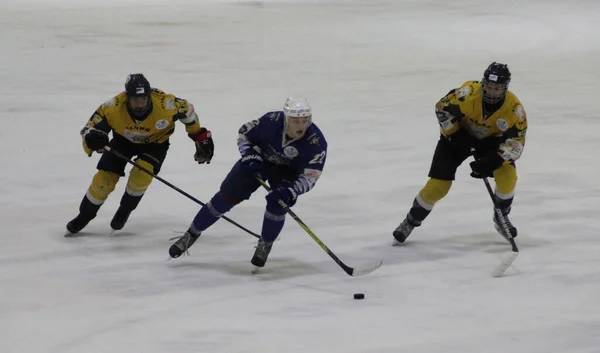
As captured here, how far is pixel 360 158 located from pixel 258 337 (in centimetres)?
331

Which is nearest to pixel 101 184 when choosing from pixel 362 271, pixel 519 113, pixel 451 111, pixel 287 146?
pixel 287 146

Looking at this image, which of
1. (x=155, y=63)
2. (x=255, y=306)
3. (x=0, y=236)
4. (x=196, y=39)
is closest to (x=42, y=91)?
(x=155, y=63)

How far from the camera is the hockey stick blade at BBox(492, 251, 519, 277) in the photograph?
515 cm

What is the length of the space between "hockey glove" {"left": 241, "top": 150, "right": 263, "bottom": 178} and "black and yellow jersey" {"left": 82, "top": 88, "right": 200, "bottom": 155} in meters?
0.69

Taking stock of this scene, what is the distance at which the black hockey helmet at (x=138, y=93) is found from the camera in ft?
17.2

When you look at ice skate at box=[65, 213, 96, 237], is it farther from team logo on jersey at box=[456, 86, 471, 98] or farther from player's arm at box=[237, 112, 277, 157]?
team logo on jersey at box=[456, 86, 471, 98]

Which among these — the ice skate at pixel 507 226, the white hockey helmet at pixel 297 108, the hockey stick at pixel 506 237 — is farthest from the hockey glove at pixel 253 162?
the ice skate at pixel 507 226

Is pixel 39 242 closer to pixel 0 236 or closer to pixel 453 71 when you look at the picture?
pixel 0 236

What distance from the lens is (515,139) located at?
17.4 ft

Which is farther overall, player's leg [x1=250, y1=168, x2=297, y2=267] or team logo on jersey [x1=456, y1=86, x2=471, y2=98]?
team logo on jersey [x1=456, y1=86, x2=471, y2=98]

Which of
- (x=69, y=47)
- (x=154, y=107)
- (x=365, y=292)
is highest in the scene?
(x=154, y=107)

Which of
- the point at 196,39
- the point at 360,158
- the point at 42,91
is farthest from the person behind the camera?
the point at 196,39

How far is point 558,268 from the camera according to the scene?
207 inches

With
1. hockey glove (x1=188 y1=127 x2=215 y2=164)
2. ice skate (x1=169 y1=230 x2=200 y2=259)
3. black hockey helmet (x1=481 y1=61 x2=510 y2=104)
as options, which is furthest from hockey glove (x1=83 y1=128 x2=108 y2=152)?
black hockey helmet (x1=481 y1=61 x2=510 y2=104)
